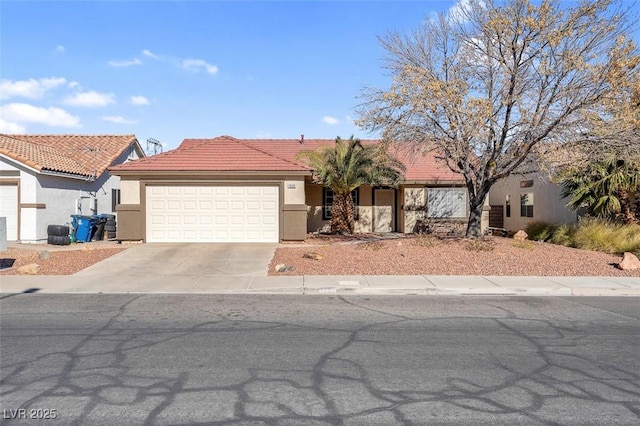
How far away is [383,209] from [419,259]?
10731 millimetres

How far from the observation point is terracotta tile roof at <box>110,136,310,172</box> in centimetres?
1947

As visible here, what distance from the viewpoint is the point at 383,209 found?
83.3 ft

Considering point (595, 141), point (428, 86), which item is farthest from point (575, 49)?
point (428, 86)

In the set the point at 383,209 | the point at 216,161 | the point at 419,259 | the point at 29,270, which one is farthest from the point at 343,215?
the point at 29,270

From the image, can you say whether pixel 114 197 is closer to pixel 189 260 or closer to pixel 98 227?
pixel 98 227

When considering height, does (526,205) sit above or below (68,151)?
below

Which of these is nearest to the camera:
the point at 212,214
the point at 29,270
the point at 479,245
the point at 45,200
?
the point at 29,270

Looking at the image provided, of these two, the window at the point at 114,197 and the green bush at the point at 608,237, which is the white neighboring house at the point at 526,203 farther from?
the window at the point at 114,197

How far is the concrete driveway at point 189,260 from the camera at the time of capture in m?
13.6

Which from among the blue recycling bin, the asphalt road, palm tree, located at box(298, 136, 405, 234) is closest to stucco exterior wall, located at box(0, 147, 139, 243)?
the blue recycling bin

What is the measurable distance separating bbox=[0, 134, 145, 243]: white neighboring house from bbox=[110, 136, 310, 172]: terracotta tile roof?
3.32 meters

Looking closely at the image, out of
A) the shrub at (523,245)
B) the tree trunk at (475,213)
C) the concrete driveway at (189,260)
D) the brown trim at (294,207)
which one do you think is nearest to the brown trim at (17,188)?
the concrete driveway at (189,260)

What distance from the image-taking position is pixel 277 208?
64.7 feet

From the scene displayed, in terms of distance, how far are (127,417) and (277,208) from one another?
1525cm
